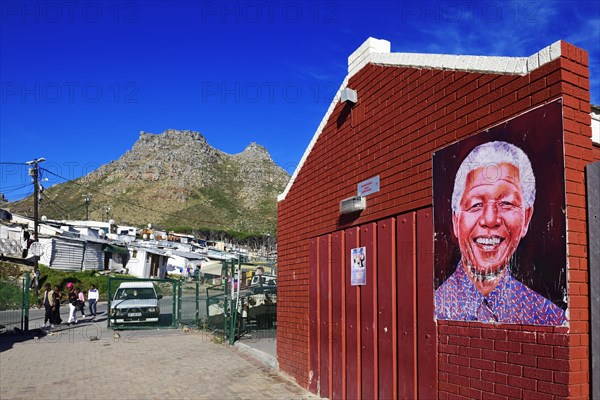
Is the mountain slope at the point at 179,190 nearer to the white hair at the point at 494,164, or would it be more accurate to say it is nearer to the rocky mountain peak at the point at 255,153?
the rocky mountain peak at the point at 255,153

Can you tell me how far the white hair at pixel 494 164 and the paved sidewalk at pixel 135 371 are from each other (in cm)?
484

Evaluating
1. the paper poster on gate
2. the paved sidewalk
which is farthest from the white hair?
the paved sidewalk

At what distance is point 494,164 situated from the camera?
15.4ft

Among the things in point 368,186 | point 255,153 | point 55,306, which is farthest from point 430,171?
point 255,153

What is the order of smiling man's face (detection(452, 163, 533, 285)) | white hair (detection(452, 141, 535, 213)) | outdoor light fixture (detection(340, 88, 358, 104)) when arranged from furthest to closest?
outdoor light fixture (detection(340, 88, 358, 104)) → smiling man's face (detection(452, 163, 533, 285)) → white hair (detection(452, 141, 535, 213))

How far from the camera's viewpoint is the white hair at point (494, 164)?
429 centimetres

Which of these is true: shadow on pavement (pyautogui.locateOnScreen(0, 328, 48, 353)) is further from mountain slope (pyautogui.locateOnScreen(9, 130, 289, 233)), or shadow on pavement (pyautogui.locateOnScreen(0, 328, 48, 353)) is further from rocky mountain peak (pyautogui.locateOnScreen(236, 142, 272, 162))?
rocky mountain peak (pyautogui.locateOnScreen(236, 142, 272, 162))

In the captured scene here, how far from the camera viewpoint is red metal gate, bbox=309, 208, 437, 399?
564 cm

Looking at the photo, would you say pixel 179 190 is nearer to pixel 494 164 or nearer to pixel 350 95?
pixel 350 95

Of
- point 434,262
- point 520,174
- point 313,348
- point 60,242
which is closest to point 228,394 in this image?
point 313,348

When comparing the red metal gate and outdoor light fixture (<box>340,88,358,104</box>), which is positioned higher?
outdoor light fixture (<box>340,88,358,104</box>)

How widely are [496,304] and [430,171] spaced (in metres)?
1.66

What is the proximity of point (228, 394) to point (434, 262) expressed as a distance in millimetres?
5071

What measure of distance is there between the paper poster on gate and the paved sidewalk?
7.85 ft
